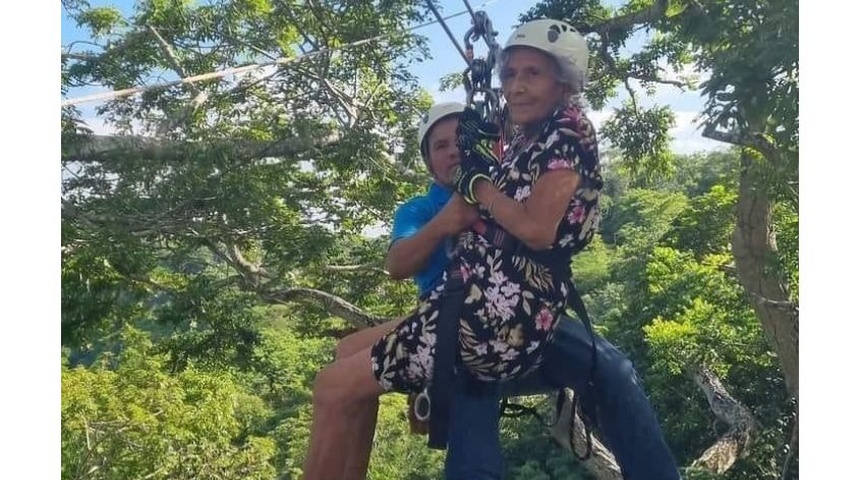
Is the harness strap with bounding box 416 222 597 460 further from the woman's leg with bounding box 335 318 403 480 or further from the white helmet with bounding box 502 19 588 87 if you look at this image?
the white helmet with bounding box 502 19 588 87

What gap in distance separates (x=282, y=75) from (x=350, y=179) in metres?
0.62

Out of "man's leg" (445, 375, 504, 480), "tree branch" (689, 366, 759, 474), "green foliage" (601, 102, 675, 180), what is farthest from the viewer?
"tree branch" (689, 366, 759, 474)

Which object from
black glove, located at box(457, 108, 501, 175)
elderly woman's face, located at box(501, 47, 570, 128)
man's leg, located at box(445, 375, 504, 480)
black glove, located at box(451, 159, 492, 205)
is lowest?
man's leg, located at box(445, 375, 504, 480)

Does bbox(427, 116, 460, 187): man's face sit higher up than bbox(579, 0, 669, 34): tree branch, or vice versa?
bbox(579, 0, 669, 34): tree branch

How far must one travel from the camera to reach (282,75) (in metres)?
4.12

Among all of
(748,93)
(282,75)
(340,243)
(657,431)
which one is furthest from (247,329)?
(657,431)

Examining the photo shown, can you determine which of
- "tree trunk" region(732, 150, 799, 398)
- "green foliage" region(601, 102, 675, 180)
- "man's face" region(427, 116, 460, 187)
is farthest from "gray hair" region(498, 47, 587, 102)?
"green foliage" region(601, 102, 675, 180)

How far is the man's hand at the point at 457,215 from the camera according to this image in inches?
48.8

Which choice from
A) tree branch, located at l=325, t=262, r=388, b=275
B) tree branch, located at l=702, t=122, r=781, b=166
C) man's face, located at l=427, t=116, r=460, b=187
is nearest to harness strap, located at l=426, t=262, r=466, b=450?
man's face, located at l=427, t=116, r=460, b=187

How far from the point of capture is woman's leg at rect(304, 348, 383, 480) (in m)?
1.26

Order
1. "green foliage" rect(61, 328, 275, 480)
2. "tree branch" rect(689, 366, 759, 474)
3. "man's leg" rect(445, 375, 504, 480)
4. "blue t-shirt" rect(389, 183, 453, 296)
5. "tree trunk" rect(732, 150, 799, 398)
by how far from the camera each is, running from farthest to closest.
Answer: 1. "green foliage" rect(61, 328, 275, 480)
2. "tree branch" rect(689, 366, 759, 474)
3. "tree trunk" rect(732, 150, 799, 398)
4. "blue t-shirt" rect(389, 183, 453, 296)
5. "man's leg" rect(445, 375, 504, 480)

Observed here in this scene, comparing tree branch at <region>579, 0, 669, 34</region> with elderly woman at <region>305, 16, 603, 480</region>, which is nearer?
elderly woman at <region>305, 16, 603, 480</region>

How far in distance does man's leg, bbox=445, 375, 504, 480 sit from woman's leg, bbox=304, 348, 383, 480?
0.13 metres
